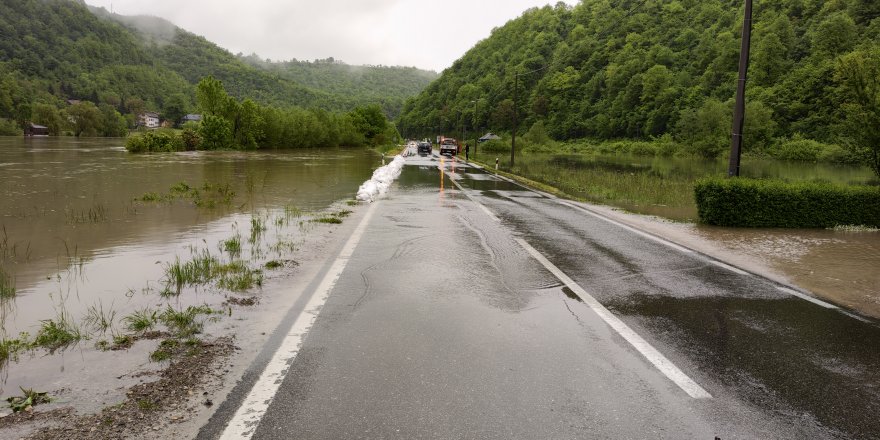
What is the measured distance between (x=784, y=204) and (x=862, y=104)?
3.30 meters

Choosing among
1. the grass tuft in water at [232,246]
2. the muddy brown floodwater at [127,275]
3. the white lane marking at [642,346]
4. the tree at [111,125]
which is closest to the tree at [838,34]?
the muddy brown floodwater at [127,275]

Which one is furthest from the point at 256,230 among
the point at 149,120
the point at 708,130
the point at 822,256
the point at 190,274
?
the point at 149,120

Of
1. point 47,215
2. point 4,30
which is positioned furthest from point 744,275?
point 4,30

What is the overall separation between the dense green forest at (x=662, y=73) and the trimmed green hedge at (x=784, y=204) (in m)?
45.6

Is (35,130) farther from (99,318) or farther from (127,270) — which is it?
(99,318)

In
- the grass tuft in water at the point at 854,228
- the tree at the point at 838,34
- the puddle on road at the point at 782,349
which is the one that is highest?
the tree at the point at 838,34

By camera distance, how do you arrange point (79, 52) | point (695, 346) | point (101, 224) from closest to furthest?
point (695, 346)
point (101, 224)
point (79, 52)

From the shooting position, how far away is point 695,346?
15.8 ft

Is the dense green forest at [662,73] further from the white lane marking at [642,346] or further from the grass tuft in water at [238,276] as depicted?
the grass tuft in water at [238,276]

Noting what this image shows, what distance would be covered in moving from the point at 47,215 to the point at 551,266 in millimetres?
13767

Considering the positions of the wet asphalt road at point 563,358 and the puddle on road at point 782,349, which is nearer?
the wet asphalt road at point 563,358

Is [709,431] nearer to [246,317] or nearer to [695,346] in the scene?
[695,346]

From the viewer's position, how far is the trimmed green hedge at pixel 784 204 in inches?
492

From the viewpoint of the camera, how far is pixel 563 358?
14.6 feet
